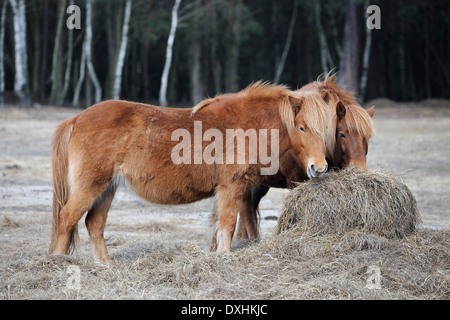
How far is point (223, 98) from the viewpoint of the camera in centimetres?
675

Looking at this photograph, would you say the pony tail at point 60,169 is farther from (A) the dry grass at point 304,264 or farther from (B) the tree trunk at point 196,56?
(B) the tree trunk at point 196,56

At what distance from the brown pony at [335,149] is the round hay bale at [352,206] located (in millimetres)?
473

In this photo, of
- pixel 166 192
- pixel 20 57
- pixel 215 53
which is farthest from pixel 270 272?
pixel 215 53

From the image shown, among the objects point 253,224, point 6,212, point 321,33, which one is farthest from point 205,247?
point 321,33

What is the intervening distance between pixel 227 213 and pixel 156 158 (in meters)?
0.91

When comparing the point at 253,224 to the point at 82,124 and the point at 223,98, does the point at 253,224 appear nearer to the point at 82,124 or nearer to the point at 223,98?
the point at 223,98

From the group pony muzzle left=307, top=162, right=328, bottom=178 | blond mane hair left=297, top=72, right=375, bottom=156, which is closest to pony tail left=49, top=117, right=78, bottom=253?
pony muzzle left=307, top=162, right=328, bottom=178

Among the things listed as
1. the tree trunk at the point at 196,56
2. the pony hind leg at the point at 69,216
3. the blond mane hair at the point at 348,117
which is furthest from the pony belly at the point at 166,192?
the tree trunk at the point at 196,56

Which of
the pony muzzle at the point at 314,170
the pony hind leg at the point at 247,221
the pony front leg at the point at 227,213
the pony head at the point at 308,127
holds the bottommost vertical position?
the pony hind leg at the point at 247,221

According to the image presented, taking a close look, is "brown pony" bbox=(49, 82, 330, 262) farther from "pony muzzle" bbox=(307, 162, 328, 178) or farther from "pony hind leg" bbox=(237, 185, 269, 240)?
"pony hind leg" bbox=(237, 185, 269, 240)

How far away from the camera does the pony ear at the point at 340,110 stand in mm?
6902

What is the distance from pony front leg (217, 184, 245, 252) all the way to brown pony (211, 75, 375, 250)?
0.88 ft

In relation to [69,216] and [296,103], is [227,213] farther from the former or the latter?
[69,216]

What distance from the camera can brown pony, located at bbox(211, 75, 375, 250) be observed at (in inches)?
262
